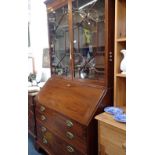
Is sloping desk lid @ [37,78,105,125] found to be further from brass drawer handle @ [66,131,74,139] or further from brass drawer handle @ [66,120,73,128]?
brass drawer handle @ [66,131,74,139]

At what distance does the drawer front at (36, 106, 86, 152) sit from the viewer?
→ 59.0 inches

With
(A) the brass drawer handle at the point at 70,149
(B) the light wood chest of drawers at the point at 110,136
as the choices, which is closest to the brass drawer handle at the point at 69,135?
(A) the brass drawer handle at the point at 70,149

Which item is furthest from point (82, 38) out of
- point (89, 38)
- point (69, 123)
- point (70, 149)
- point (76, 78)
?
point (70, 149)

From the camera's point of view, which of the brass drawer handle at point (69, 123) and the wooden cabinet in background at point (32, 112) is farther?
the wooden cabinet in background at point (32, 112)

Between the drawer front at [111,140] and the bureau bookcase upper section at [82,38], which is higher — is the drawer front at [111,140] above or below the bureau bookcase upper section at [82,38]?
below

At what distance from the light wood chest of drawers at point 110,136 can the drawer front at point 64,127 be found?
161 mm

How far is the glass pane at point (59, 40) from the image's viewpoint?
2051 mm

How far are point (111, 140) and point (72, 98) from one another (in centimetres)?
61

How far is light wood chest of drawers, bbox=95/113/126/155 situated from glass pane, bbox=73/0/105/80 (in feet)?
1.41

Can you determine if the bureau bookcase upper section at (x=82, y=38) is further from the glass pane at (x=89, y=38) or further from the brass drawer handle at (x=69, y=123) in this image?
the brass drawer handle at (x=69, y=123)

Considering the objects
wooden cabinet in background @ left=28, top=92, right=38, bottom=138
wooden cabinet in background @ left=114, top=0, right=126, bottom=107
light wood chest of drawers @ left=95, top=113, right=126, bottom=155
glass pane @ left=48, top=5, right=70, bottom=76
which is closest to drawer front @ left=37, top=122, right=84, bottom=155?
wooden cabinet in background @ left=28, top=92, right=38, bottom=138

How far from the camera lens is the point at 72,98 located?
1755 millimetres
